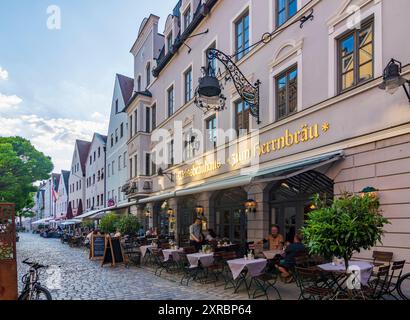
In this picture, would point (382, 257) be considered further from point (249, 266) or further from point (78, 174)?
point (78, 174)

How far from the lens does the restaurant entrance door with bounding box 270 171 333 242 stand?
10805 millimetres

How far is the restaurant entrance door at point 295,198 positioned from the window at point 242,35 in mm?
5588

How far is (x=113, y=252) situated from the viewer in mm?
14547

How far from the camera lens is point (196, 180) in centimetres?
1822

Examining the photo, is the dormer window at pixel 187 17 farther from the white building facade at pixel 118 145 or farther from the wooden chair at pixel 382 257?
the wooden chair at pixel 382 257

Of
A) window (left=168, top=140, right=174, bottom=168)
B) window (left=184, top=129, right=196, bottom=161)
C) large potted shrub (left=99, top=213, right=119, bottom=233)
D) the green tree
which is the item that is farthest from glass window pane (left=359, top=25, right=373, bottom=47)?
the green tree

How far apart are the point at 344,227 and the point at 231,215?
10124 mm

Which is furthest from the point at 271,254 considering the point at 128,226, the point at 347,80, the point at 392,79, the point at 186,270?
the point at 128,226

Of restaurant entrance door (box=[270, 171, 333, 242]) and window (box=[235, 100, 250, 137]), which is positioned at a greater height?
window (box=[235, 100, 250, 137])

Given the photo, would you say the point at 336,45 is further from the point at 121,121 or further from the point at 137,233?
the point at 121,121

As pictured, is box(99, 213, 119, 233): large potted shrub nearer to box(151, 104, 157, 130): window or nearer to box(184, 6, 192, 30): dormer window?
box(151, 104, 157, 130): window

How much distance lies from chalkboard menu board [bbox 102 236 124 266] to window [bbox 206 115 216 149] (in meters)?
5.75
